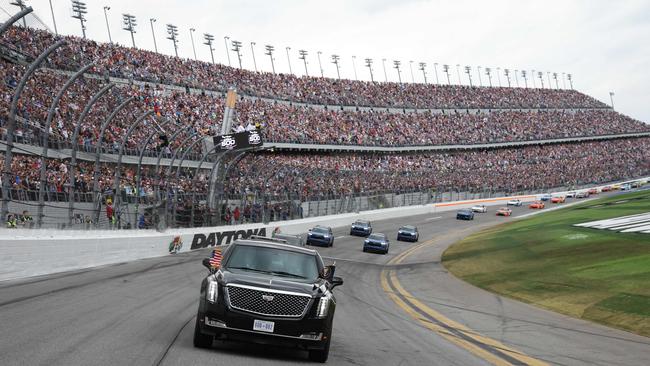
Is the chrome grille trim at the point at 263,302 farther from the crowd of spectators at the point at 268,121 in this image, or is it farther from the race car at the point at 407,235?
the race car at the point at 407,235

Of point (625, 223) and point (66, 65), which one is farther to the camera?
point (66, 65)

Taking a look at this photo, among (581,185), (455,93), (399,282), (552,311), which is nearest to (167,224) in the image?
(399,282)

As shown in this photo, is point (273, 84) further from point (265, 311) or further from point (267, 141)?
point (265, 311)

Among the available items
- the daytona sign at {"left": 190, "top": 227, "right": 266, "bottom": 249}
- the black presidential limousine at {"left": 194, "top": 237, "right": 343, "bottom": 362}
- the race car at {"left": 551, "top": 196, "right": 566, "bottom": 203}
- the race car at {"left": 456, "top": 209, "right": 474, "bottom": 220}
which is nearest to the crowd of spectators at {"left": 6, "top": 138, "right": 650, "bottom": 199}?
the daytona sign at {"left": 190, "top": 227, "right": 266, "bottom": 249}

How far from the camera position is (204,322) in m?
8.70

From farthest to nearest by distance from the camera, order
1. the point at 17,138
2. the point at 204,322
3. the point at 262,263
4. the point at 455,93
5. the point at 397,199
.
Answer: the point at 455,93 < the point at 397,199 < the point at 17,138 < the point at 262,263 < the point at 204,322

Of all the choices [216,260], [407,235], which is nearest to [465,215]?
[407,235]

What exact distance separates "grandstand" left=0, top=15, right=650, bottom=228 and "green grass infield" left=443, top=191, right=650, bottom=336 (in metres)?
12.7

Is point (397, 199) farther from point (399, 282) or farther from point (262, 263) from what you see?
point (262, 263)

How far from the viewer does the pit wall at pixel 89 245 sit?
1784cm

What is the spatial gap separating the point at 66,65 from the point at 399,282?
2191cm

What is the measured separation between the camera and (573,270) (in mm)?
22266

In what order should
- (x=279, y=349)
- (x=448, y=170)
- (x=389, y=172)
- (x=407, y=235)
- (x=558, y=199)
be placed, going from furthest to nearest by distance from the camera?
(x=448, y=170) → (x=558, y=199) → (x=389, y=172) → (x=407, y=235) → (x=279, y=349)

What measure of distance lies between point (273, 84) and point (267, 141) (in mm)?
16603
